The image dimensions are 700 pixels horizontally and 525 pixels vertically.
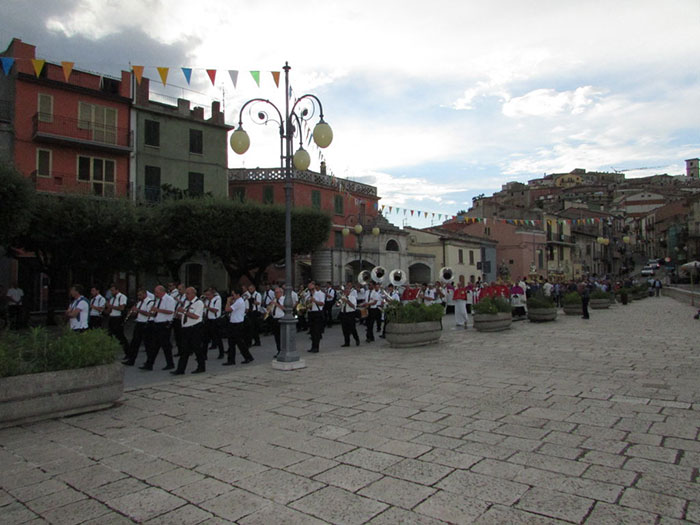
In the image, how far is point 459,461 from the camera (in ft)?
14.5

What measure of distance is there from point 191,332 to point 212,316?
178 cm

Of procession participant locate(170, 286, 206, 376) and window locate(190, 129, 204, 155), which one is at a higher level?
window locate(190, 129, 204, 155)

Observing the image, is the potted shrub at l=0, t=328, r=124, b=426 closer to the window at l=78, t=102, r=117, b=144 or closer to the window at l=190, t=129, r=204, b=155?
the window at l=78, t=102, r=117, b=144

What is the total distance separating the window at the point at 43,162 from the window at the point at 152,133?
5.00 m

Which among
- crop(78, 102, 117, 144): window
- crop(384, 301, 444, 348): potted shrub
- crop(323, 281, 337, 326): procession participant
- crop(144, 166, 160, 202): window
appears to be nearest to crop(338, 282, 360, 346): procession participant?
crop(384, 301, 444, 348): potted shrub

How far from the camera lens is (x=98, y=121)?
25875 millimetres

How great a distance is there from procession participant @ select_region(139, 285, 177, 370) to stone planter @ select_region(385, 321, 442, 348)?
4.90 meters

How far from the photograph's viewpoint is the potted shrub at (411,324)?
1187 cm

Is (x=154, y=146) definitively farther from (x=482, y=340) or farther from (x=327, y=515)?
(x=327, y=515)

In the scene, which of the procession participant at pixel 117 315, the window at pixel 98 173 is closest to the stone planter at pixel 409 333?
the procession participant at pixel 117 315

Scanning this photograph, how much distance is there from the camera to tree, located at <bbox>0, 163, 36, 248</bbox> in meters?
14.5

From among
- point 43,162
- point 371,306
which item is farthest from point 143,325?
point 43,162

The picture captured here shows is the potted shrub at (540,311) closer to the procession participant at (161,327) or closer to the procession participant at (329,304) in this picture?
the procession participant at (329,304)

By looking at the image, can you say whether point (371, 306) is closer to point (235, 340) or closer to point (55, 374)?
point (235, 340)
